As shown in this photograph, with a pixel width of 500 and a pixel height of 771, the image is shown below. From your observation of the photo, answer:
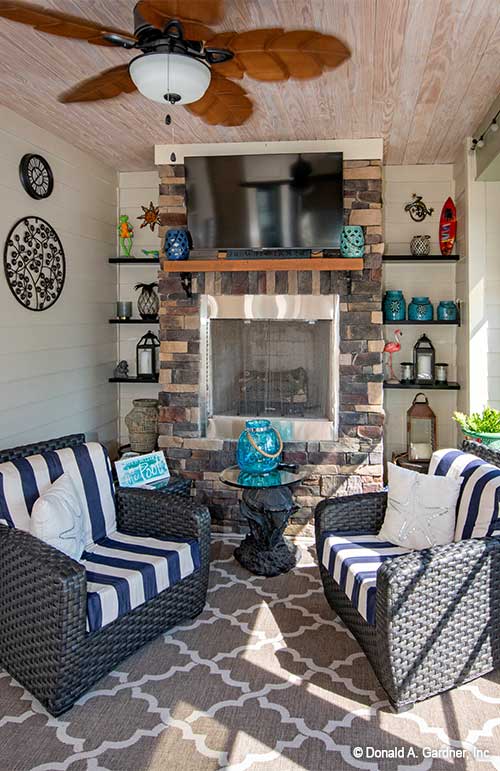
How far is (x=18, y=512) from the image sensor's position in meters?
2.64

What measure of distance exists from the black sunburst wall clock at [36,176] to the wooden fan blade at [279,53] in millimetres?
1773

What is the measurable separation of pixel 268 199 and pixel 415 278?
1.42 m

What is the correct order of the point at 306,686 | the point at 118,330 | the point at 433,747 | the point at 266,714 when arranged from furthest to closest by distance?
the point at 118,330
the point at 306,686
the point at 266,714
the point at 433,747

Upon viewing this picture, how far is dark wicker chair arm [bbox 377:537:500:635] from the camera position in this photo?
2.21 metres

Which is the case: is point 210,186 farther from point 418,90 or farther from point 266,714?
point 266,714

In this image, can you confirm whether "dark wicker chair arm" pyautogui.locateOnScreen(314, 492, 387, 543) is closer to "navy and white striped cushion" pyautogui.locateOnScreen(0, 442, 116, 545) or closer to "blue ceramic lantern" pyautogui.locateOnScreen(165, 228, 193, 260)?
"navy and white striped cushion" pyautogui.locateOnScreen(0, 442, 116, 545)

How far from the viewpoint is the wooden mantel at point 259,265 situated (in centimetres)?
389

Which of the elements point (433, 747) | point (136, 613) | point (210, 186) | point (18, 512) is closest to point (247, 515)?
point (136, 613)

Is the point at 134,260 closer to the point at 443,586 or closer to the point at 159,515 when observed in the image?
the point at 159,515

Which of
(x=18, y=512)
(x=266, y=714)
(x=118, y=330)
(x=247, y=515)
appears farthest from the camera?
(x=118, y=330)

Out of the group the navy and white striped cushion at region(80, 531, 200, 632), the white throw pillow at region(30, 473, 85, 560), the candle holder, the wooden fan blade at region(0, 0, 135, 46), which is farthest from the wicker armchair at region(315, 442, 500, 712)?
the candle holder

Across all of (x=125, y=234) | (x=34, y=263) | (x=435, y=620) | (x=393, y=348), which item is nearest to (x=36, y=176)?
(x=34, y=263)

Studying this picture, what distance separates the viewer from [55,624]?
2.23 m

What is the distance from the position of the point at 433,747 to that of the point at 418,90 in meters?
2.96
